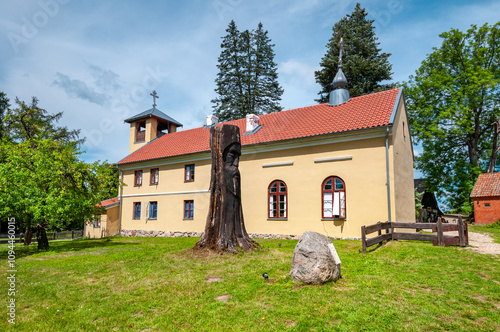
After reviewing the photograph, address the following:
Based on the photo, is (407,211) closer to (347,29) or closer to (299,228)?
(299,228)

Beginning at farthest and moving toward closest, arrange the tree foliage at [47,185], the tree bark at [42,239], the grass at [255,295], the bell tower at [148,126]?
the bell tower at [148,126], the tree bark at [42,239], the tree foliage at [47,185], the grass at [255,295]

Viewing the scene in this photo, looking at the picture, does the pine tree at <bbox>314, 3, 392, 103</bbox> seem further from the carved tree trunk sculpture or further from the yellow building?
the carved tree trunk sculpture

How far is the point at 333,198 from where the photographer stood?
15820mm

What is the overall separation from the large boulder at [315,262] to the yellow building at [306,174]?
8.21m

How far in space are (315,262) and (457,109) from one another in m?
27.5

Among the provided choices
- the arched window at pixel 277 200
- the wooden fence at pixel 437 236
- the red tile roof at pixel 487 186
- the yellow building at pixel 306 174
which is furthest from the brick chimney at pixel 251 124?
the red tile roof at pixel 487 186

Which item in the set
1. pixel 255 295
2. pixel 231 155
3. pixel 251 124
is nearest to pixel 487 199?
pixel 251 124

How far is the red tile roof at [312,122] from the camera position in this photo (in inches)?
632

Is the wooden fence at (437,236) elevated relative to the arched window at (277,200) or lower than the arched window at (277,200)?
lower

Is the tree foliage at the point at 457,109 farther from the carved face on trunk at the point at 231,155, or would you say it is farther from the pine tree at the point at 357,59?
the carved face on trunk at the point at 231,155

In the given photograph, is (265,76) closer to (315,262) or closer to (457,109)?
(457,109)

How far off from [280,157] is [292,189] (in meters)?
2.00

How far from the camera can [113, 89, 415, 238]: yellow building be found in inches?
590

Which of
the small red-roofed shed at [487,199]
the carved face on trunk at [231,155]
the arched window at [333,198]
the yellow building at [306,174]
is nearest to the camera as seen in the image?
the carved face on trunk at [231,155]
